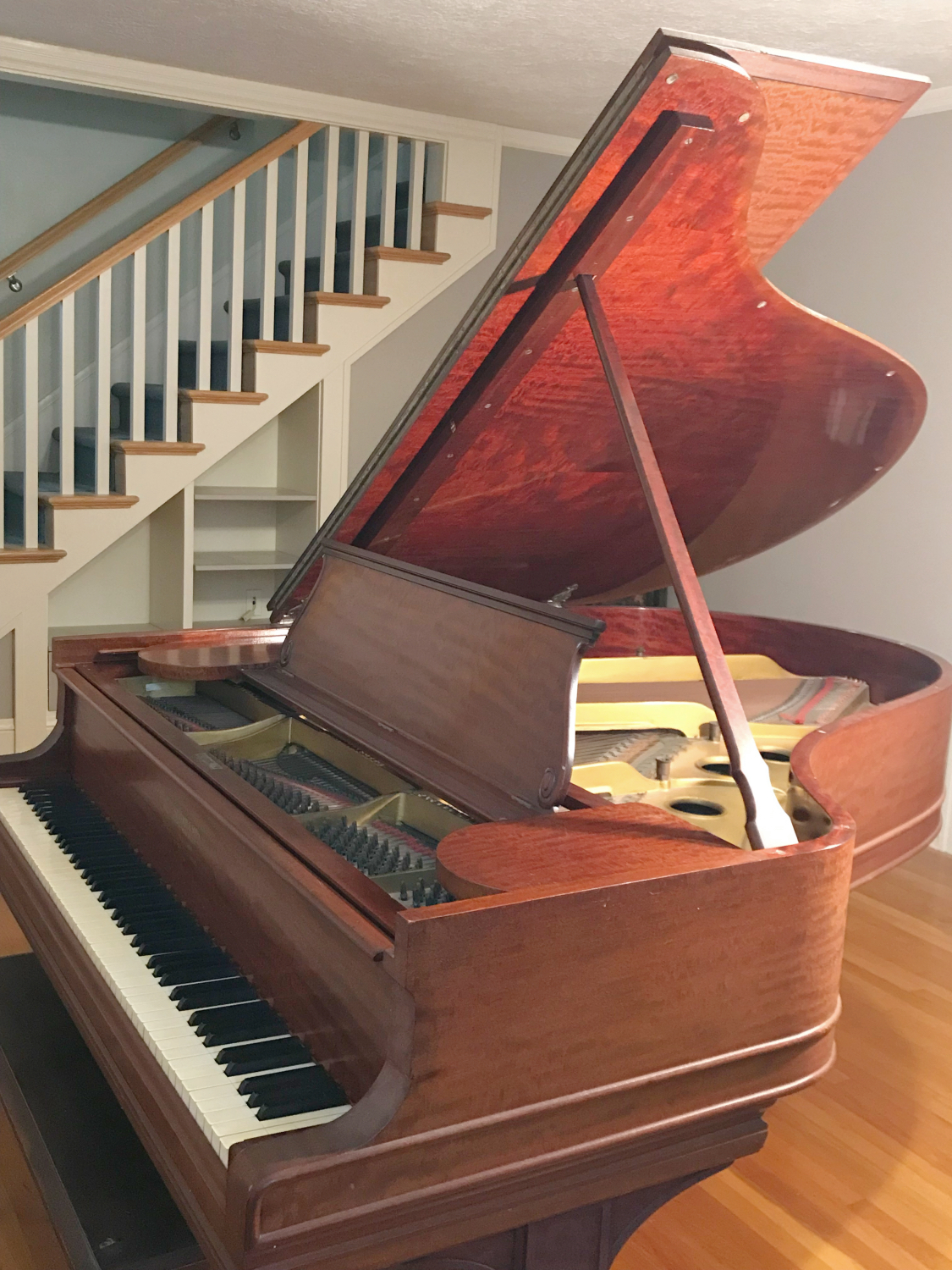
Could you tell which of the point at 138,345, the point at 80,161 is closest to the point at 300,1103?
the point at 138,345

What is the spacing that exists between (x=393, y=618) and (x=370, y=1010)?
85 cm

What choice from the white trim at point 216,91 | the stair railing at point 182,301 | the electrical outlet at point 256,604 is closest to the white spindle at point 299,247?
the stair railing at point 182,301

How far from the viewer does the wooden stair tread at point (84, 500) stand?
450 cm

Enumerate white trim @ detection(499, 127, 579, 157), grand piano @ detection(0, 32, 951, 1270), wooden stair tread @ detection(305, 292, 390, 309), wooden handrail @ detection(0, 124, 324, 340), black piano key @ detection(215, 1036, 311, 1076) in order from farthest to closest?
white trim @ detection(499, 127, 579, 157) → wooden stair tread @ detection(305, 292, 390, 309) → wooden handrail @ detection(0, 124, 324, 340) → black piano key @ detection(215, 1036, 311, 1076) → grand piano @ detection(0, 32, 951, 1270)

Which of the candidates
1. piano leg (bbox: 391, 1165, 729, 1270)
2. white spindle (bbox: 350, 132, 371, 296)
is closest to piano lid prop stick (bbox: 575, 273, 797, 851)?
piano leg (bbox: 391, 1165, 729, 1270)

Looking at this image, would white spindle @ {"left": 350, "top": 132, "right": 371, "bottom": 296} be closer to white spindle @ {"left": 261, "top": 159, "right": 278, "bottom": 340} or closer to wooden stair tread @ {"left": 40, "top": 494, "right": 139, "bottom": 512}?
white spindle @ {"left": 261, "top": 159, "right": 278, "bottom": 340}

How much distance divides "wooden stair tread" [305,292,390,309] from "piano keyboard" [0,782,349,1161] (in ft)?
10.7

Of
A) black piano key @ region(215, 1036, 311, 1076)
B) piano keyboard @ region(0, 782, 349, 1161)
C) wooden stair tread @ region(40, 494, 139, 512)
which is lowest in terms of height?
piano keyboard @ region(0, 782, 349, 1161)

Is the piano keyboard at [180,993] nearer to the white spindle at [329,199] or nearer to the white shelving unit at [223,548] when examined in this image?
the white shelving unit at [223,548]

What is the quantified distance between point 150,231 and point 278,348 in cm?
65

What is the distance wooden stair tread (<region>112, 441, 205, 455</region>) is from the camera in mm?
4590

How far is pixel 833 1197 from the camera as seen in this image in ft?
7.11

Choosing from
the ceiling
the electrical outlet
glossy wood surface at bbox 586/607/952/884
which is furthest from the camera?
the electrical outlet

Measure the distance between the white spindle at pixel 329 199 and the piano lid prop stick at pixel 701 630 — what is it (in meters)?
3.25
